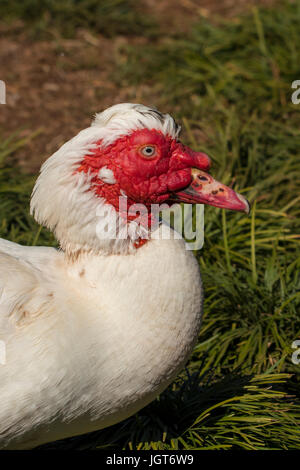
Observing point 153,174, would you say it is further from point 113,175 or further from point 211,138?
point 211,138

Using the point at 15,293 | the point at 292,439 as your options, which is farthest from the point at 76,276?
the point at 292,439

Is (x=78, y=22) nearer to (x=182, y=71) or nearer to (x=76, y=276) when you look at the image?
(x=182, y=71)

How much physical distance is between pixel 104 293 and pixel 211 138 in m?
2.53

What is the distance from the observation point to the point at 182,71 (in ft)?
18.3

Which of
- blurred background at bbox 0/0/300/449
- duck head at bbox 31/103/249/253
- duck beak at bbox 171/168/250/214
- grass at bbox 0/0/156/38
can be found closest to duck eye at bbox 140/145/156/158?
duck head at bbox 31/103/249/253

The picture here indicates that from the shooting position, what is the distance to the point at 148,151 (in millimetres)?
2305

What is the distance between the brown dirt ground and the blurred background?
0.01m

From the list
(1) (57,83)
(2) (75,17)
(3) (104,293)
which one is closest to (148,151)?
(3) (104,293)

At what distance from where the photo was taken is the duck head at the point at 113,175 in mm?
2297

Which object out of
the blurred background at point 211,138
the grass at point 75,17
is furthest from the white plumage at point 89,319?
the grass at point 75,17

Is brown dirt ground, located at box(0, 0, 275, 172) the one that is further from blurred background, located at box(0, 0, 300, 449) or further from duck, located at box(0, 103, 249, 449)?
duck, located at box(0, 103, 249, 449)

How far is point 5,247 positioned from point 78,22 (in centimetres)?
426

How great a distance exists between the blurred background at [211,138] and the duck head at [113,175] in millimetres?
888

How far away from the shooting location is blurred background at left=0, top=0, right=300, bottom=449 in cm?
300
